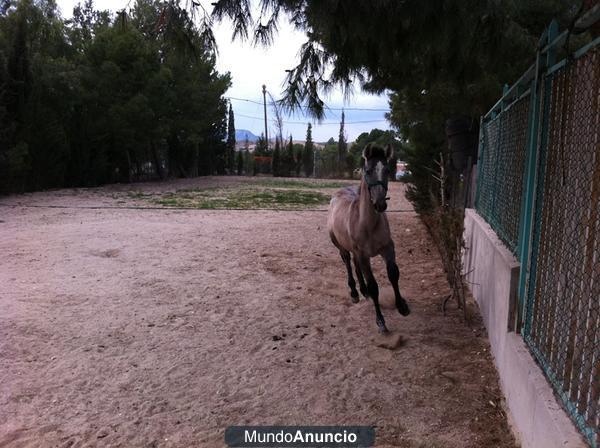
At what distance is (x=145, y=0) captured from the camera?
4348 mm

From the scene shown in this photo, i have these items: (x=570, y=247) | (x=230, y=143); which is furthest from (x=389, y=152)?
(x=230, y=143)

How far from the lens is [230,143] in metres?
42.3

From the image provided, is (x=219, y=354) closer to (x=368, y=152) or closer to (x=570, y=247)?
(x=368, y=152)

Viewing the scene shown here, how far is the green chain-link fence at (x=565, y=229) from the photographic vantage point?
2.12 metres

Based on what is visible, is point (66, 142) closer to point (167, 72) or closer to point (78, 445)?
point (167, 72)

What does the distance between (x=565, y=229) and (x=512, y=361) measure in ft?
3.27

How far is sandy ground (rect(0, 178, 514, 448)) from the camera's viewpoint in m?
3.16

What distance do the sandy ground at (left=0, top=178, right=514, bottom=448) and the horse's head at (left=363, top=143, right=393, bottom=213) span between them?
→ 1.24 metres

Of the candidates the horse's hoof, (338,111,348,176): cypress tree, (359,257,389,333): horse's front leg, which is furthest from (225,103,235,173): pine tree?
the horse's hoof

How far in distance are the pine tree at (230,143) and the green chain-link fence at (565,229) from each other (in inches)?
1487

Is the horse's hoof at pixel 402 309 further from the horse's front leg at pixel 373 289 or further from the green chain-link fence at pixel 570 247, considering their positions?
the green chain-link fence at pixel 570 247

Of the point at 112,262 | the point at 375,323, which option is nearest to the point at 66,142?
the point at 112,262

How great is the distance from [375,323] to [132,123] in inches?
781

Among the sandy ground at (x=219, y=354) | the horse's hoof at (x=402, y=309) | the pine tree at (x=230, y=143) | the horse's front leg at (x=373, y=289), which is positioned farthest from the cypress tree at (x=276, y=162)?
the horse's hoof at (x=402, y=309)
